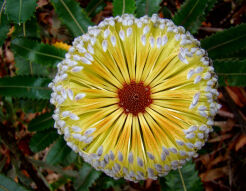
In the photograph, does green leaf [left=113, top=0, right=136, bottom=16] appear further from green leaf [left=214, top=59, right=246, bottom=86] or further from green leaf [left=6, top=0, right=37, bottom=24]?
green leaf [left=214, top=59, right=246, bottom=86]

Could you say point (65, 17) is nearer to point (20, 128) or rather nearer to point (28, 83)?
point (28, 83)

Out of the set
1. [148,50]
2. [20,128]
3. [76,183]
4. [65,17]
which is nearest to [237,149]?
[76,183]

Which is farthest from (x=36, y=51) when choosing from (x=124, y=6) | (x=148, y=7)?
(x=148, y=7)

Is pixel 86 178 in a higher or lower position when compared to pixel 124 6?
lower

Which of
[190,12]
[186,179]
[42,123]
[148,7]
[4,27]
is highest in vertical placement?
[4,27]

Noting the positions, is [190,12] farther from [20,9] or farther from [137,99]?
[20,9]
